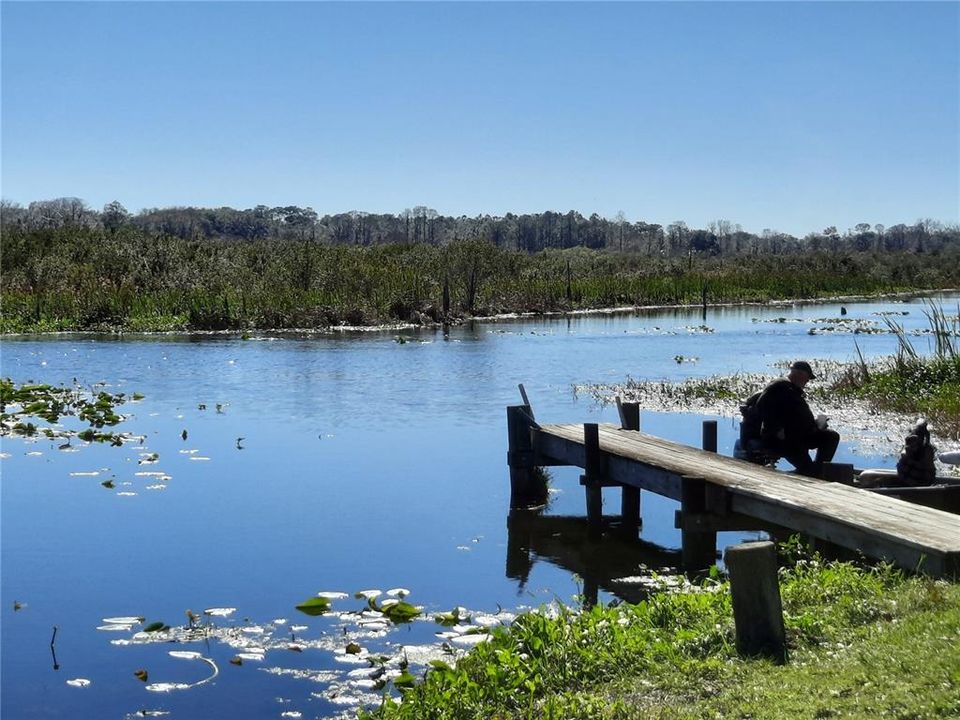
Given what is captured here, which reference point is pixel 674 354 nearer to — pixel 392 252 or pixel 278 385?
pixel 278 385

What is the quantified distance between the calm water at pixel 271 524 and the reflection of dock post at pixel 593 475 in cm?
41

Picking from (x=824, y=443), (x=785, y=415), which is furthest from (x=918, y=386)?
(x=785, y=415)

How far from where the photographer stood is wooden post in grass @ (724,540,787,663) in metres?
7.67

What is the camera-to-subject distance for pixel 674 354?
3828 centimetres

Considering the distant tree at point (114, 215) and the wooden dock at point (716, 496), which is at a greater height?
the distant tree at point (114, 215)

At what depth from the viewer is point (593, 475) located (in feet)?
50.0

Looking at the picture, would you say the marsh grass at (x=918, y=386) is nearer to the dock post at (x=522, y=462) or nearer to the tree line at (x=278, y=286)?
the dock post at (x=522, y=462)

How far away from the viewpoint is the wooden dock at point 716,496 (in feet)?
32.3

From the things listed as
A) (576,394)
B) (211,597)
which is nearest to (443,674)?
(211,597)

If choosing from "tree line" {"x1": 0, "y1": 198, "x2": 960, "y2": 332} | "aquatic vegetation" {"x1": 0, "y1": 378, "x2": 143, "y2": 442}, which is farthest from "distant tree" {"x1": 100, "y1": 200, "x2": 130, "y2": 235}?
"aquatic vegetation" {"x1": 0, "y1": 378, "x2": 143, "y2": 442}

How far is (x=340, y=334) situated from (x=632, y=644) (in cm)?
3767

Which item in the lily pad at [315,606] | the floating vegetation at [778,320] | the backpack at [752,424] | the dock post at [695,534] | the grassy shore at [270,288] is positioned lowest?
the lily pad at [315,606]

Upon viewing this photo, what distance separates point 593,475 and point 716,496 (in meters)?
2.86

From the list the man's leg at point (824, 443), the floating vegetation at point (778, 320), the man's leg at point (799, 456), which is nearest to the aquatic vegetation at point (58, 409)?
the man's leg at point (799, 456)
